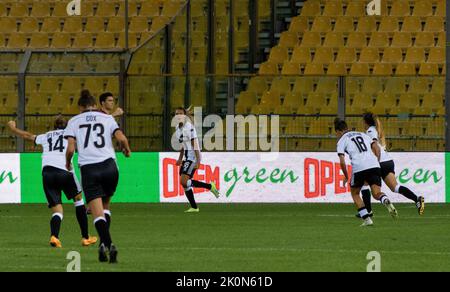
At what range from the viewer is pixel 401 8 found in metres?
37.9

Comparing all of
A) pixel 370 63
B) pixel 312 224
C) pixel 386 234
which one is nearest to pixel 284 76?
pixel 370 63

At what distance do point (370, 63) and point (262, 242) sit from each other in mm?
17772

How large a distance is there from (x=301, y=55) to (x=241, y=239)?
17.6m

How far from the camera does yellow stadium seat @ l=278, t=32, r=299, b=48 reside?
37625 millimetres

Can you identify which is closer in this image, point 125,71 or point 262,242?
point 262,242

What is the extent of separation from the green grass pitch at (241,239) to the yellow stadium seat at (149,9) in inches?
452

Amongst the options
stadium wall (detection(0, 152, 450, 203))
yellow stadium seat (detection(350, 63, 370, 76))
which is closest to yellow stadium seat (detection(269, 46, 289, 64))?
yellow stadium seat (detection(350, 63, 370, 76))

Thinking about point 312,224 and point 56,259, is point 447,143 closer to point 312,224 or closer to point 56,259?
point 312,224

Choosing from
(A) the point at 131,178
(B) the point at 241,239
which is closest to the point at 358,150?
(B) the point at 241,239

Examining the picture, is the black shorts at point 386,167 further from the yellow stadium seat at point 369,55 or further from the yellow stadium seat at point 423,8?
the yellow stadium seat at point 423,8

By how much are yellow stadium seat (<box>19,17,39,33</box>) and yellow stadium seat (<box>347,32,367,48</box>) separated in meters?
9.74

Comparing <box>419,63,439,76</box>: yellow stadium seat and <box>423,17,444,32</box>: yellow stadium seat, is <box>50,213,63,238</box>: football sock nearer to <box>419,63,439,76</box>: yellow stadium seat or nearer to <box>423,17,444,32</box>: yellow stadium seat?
<box>419,63,439,76</box>: yellow stadium seat

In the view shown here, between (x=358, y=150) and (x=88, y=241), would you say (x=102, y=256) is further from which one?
(x=358, y=150)

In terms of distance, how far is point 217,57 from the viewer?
35.0 metres
